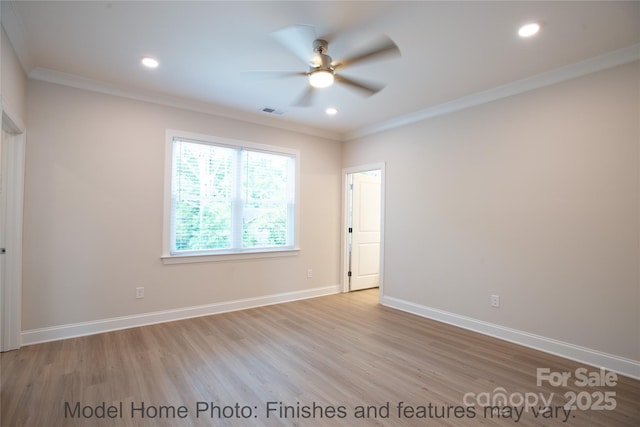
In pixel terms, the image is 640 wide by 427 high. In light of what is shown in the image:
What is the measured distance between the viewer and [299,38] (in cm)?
209


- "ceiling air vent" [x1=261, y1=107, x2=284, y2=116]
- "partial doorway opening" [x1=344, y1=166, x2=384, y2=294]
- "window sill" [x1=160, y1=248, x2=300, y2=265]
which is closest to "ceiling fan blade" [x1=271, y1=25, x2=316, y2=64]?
"ceiling air vent" [x1=261, y1=107, x2=284, y2=116]

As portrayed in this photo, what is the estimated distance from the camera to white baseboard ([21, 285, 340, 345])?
123 inches

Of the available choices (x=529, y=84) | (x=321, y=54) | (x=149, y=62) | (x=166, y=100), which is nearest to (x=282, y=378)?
(x=321, y=54)

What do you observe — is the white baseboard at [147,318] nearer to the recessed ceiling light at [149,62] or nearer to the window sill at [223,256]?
the window sill at [223,256]

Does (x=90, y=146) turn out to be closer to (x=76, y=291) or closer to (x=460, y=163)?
(x=76, y=291)

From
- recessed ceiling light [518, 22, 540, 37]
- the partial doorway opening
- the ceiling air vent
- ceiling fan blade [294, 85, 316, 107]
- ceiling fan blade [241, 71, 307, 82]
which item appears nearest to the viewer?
recessed ceiling light [518, 22, 540, 37]

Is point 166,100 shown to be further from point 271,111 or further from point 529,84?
point 529,84

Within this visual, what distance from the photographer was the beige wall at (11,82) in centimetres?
231

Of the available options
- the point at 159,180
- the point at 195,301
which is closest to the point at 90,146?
the point at 159,180

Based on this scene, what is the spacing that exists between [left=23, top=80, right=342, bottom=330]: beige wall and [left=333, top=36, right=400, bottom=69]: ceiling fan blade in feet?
8.29

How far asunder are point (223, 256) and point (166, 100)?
6.74ft

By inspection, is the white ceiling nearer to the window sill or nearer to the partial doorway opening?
the window sill

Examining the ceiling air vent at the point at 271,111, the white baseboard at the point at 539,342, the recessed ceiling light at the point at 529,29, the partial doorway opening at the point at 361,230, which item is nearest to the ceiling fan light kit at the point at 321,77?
the recessed ceiling light at the point at 529,29

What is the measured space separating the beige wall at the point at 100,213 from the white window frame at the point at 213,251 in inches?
2.7
